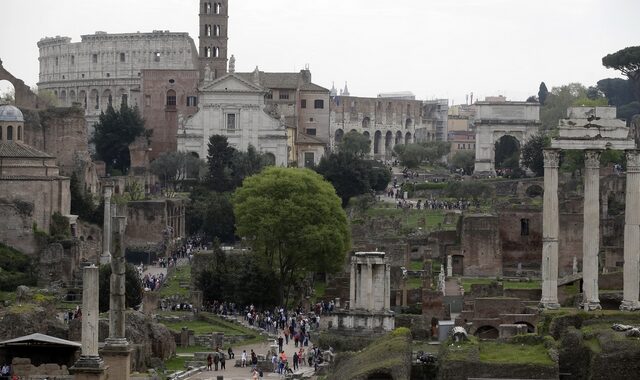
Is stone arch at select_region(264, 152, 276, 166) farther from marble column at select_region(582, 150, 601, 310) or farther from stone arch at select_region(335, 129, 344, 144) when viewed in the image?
marble column at select_region(582, 150, 601, 310)

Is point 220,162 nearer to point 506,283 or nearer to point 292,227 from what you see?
point 292,227

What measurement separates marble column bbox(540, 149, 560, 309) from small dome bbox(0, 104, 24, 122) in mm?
35395

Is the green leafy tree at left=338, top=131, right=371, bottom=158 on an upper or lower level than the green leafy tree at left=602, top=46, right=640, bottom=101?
lower

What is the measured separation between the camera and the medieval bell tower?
121 m

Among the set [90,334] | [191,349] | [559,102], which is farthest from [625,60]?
[90,334]

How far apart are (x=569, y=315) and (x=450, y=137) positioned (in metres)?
139

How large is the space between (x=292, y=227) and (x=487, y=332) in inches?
655

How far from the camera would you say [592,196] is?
48688 mm

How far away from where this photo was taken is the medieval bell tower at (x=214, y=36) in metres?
121

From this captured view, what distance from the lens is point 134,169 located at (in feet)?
350

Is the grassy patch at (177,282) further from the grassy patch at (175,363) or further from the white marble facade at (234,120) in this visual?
the white marble facade at (234,120)

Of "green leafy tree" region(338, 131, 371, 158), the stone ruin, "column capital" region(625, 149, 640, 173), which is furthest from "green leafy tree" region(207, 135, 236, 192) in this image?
"column capital" region(625, 149, 640, 173)

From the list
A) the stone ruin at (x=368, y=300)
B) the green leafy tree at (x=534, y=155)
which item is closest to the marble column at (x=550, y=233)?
the stone ruin at (x=368, y=300)

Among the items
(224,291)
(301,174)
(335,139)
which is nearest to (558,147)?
(224,291)
